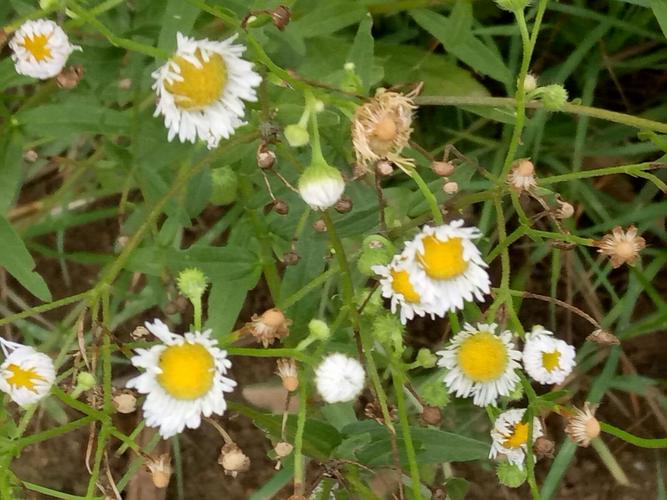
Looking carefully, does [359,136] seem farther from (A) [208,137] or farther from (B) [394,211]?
→ (B) [394,211]

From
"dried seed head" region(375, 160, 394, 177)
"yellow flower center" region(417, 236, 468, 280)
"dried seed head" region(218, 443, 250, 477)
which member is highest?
"dried seed head" region(375, 160, 394, 177)

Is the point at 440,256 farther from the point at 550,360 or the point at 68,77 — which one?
the point at 68,77

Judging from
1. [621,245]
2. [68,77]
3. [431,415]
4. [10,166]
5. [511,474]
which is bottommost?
[511,474]

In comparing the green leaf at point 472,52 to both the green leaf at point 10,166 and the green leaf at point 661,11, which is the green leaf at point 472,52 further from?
the green leaf at point 10,166

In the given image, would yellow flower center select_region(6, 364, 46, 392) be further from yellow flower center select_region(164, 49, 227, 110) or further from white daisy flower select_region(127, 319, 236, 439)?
yellow flower center select_region(164, 49, 227, 110)

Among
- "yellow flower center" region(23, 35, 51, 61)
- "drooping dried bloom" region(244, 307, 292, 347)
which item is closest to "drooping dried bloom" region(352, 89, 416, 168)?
A: "drooping dried bloom" region(244, 307, 292, 347)

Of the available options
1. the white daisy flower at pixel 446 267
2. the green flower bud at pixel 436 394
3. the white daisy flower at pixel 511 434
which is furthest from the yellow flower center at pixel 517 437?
the white daisy flower at pixel 446 267

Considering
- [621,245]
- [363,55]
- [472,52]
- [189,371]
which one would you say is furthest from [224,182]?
[621,245]
